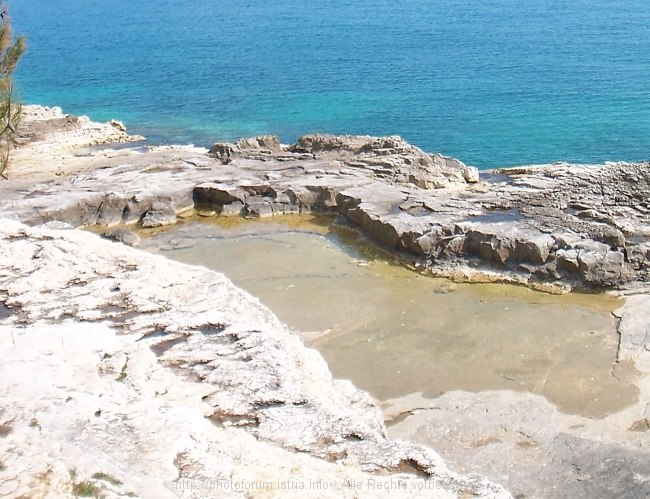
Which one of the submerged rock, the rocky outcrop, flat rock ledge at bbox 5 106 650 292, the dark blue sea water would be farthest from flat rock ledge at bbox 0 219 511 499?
the dark blue sea water

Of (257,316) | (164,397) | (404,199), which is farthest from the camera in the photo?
(404,199)

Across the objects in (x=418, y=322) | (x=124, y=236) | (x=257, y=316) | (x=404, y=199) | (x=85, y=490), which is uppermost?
(x=85, y=490)

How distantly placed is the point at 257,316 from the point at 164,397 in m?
3.23

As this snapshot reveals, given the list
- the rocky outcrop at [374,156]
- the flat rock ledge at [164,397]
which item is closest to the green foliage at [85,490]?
the flat rock ledge at [164,397]

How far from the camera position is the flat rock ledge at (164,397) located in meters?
6.83

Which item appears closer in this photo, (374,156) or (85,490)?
(85,490)

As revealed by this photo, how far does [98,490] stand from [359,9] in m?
73.3

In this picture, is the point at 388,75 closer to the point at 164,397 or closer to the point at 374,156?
the point at 374,156

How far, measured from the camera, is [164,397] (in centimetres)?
905

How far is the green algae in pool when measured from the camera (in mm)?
13406

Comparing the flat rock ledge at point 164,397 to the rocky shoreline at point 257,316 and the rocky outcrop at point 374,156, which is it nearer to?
the rocky shoreline at point 257,316

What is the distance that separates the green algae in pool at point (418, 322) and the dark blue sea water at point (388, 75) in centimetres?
1379

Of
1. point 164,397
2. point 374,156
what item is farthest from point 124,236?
point 164,397

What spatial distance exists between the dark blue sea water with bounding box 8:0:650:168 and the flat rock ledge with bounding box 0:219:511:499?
21.1m
